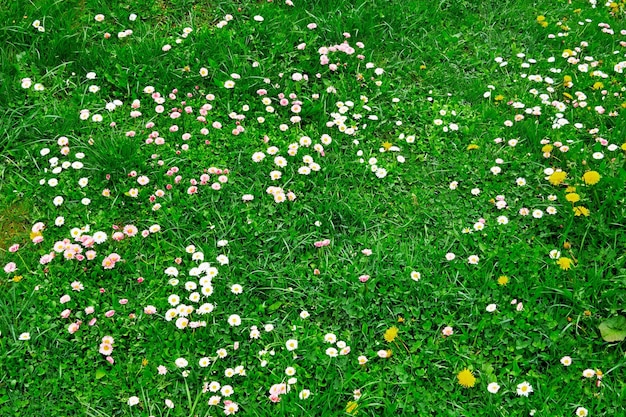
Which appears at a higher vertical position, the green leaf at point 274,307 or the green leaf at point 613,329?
the green leaf at point 613,329

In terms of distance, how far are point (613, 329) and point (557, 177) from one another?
3.03 feet

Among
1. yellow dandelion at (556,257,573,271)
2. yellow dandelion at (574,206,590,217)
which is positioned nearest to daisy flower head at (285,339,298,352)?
yellow dandelion at (556,257,573,271)

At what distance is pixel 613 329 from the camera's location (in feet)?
8.93

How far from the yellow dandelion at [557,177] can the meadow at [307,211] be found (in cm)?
1

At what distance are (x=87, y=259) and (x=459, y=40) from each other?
317 cm

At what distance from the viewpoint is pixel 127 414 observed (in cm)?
247

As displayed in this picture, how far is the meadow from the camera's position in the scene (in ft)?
8.54

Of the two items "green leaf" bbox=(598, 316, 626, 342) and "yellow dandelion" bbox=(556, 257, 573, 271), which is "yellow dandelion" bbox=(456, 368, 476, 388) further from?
"yellow dandelion" bbox=(556, 257, 573, 271)

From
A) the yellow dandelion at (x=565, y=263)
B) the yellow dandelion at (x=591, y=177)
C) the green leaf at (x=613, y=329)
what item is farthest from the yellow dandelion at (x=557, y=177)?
the green leaf at (x=613, y=329)

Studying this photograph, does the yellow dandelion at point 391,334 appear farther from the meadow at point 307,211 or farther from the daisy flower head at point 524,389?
the daisy flower head at point 524,389

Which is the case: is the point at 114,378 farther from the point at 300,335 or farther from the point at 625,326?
the point at 625,326

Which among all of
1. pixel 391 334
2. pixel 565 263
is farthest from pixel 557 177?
pixel 391 334

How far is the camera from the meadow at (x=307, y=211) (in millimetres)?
2602

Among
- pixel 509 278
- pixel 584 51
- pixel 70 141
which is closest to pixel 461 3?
pixel 584 51
